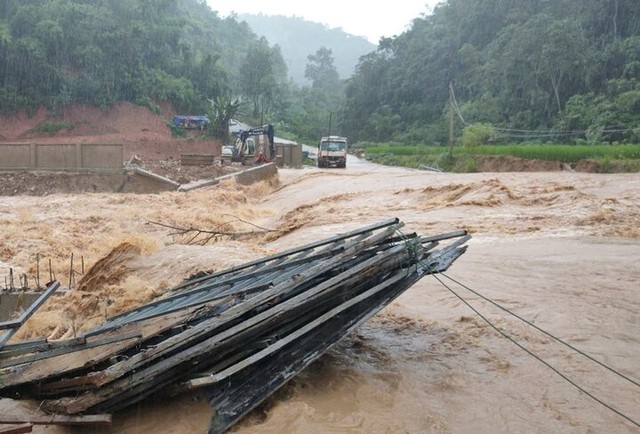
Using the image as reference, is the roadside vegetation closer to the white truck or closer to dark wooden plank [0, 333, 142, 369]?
the white truck

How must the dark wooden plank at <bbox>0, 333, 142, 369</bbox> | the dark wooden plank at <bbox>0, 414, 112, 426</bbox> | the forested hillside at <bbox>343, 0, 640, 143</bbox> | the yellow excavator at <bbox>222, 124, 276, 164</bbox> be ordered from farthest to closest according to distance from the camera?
the forested hillside at <bbox>343, 0, 640, 143</bbox>
the yellow excavator at <bbox>222, 124, 276, 164</bbox>
the dark wooden plank at <bbox>0, 333, 142, 369</bbox>
the dark wooden plank at <bbox>0, 414, 112, 426</bbox>

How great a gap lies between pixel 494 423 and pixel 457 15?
69515mm

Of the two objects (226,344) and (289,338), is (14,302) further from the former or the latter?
(289,338)

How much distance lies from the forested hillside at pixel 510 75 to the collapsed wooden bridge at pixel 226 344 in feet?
101

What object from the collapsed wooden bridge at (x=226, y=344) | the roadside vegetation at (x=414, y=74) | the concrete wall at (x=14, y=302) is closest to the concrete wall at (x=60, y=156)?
the roadside vegetation at (x=414, y=74)

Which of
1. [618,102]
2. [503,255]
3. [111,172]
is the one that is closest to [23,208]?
[111,172]

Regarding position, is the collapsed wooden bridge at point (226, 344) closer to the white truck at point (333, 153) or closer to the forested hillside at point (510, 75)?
the forested hillside at point (510, 75)

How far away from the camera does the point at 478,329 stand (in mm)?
5855

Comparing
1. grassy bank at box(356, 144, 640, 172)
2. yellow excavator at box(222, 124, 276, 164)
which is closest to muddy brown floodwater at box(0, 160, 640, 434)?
grassy bank at box(356, 144, 640, 172)

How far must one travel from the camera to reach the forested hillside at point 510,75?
39031mm

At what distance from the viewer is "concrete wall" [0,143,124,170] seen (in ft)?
80.7

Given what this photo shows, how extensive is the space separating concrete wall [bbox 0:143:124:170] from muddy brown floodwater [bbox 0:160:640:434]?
978 centimetres

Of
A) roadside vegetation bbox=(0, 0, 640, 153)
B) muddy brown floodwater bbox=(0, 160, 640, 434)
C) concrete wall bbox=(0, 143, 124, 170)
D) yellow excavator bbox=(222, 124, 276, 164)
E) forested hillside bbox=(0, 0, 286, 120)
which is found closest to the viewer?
muddy brown floodwater bbox=(0, 160, 640, 434)

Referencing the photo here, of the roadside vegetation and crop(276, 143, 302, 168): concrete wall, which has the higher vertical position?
the roadside vegetation
